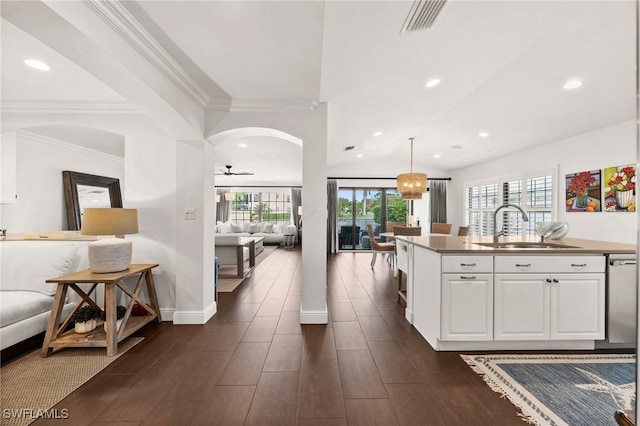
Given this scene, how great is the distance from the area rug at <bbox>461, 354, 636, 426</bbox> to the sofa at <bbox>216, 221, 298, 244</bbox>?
305 inches

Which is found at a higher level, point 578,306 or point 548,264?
point 548,264

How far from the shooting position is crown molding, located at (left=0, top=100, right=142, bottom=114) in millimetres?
2812

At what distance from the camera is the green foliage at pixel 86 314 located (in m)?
2.46

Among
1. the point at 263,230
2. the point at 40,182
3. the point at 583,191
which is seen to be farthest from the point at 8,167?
the point at 583,191

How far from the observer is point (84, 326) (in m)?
2.43

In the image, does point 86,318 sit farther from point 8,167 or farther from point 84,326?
point 8,167

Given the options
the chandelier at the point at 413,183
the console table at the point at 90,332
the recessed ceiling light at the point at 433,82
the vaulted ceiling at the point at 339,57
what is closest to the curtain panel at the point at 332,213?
the chandelier at the point at 413,183

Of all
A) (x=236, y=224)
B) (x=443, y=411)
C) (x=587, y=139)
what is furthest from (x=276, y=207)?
(x=443, y=411)

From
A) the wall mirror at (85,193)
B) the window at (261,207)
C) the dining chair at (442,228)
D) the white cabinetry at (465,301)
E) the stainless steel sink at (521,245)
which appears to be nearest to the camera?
the white cabinetry at (465,301)

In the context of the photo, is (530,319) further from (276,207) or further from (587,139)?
(276,207)

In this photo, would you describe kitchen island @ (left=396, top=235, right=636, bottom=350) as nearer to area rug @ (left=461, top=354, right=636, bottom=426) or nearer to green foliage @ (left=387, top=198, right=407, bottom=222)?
area rug @ (left=461, top=354, right=636, bottom=426)

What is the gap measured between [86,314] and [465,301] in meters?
3.34

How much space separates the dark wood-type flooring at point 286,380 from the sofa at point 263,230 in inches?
251

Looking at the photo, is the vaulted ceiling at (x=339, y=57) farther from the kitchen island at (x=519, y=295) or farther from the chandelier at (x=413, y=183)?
the kitchen island at (x=519, y=295)
